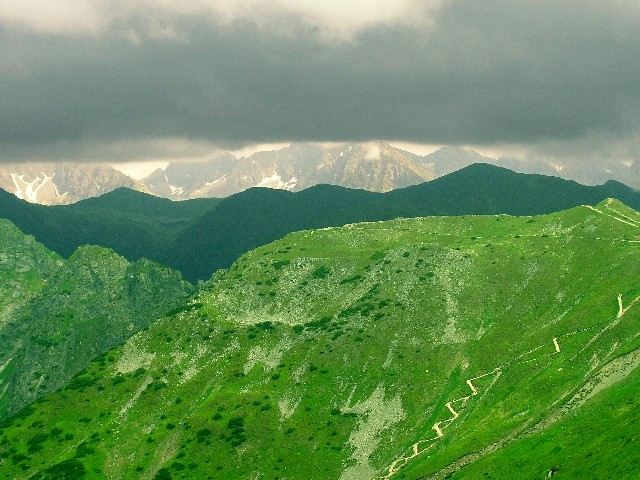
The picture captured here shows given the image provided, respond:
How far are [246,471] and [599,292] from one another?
112524 mm

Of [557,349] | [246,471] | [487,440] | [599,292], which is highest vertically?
[599,292]

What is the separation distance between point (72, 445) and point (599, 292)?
159 m

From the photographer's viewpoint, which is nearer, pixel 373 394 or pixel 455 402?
pixel 455 402

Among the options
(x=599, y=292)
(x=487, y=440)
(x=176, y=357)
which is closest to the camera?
(x=487, y=440)

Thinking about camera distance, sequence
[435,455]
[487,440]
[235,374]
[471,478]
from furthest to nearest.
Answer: [235,374]
[435,455]
[487,440]
[471,478]

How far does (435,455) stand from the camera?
4983 inches

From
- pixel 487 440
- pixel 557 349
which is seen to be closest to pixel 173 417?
pixel 487 440

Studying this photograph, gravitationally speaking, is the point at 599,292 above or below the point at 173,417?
above

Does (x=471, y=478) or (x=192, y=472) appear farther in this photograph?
(x=192, y=472)

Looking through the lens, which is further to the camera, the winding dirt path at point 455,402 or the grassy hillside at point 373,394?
the winding dirt path at point 455,402

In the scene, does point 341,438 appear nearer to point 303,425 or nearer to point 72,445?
point 303,425

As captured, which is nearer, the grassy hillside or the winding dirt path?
the grassy hillside

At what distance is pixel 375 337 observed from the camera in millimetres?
189250

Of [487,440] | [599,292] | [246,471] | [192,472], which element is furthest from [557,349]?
[192,472]
